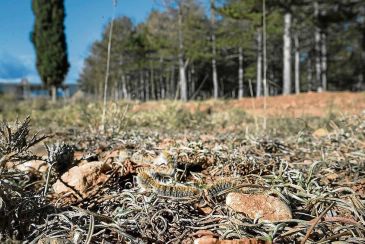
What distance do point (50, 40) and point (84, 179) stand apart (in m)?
26.7

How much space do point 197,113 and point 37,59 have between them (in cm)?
2313

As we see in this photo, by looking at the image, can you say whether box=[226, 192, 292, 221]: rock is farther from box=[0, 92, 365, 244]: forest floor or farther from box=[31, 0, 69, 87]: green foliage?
box=[31, 0, 69, 87]: green foliage

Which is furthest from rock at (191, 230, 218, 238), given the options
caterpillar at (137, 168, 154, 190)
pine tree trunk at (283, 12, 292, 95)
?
pine tree trunk at (283, 12, 292, 95)

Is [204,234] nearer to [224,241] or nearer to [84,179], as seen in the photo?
[224,241]

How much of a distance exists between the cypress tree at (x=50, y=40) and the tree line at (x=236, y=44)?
1965 millimetres

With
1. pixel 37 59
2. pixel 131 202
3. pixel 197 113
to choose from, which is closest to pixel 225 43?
pixel 37 59

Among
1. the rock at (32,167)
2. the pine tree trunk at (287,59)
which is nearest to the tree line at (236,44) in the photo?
the pine tree trunk at (287,59)

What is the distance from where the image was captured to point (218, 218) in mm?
1157

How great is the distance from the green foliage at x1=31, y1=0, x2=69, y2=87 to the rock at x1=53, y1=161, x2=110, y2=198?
2527 centimetres

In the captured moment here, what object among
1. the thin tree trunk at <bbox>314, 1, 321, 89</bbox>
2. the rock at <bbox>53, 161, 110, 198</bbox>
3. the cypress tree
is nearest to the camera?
the rock at <bbox>53, 161, 110, 198</bbox>

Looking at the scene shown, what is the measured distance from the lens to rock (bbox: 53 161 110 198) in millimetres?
1450

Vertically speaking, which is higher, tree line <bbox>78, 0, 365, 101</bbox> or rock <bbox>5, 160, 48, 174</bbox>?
tree line <bbox>78, 0, 365, 101</bbox>

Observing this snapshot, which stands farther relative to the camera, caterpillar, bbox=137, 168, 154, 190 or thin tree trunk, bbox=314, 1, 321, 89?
thin tree trunk, bbox=314, 1, 321, 89

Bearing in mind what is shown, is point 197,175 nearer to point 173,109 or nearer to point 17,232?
point 17,232
